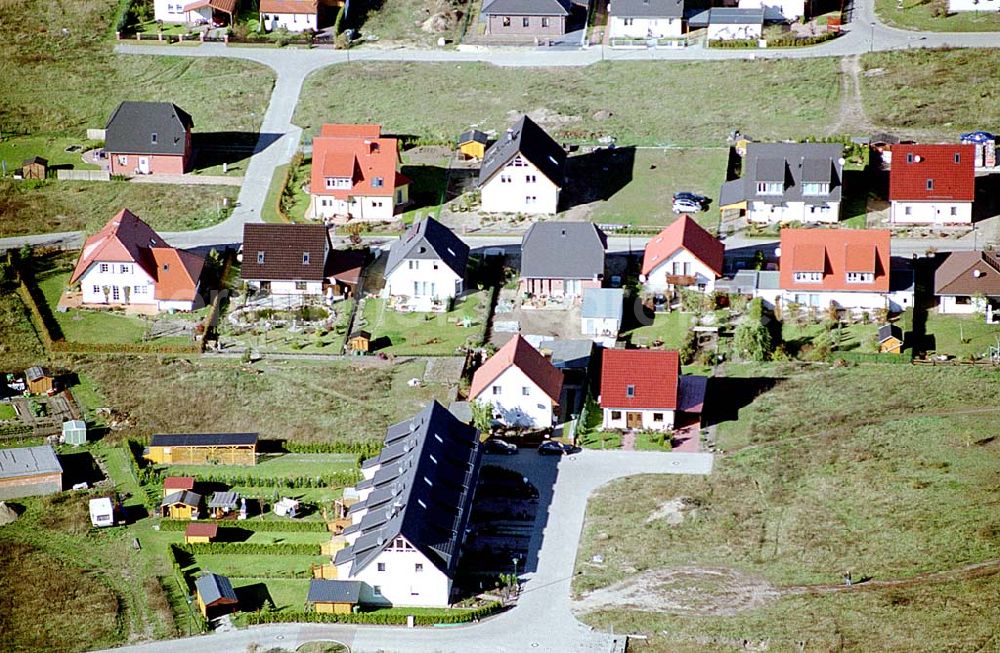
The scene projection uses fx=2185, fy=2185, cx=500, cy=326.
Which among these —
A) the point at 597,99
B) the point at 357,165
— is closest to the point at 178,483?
the point at 357,165

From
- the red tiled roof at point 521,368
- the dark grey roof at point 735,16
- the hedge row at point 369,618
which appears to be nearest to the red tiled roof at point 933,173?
the dark grey roof at point 735,16

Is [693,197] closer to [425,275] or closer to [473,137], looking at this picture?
[473,137]

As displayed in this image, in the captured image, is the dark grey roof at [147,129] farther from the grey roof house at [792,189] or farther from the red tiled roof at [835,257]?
the red tiled roof at [835,257]


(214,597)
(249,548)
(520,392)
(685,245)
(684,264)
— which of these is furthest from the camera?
(684,264)

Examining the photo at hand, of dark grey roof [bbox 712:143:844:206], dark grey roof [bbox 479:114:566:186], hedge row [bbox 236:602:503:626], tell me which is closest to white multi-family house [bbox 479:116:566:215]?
dark grey roof [bbox 479:114:566:186]

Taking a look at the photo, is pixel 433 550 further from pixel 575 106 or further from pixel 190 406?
pixel 575 106

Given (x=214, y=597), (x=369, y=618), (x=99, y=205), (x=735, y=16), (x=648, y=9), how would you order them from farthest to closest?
(x=648, y=9), (x=735, y=16), (x=99, y=205), (x=214, y=597), (x=369, y=618)

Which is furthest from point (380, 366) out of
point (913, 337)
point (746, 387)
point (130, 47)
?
point (130, 47)

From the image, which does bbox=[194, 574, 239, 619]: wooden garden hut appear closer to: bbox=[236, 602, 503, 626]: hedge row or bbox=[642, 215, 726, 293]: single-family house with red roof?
bbox=[236, 602, 503, 626]: hedge row
